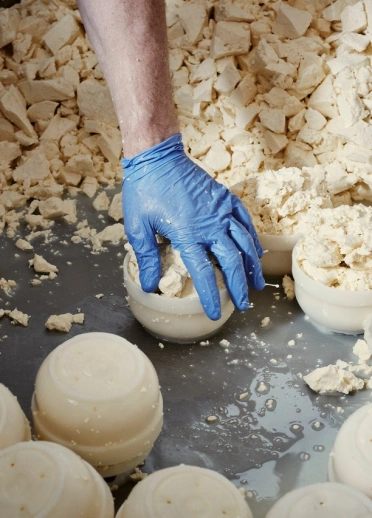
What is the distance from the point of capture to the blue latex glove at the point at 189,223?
192 cm

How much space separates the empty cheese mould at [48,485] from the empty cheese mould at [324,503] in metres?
0.33

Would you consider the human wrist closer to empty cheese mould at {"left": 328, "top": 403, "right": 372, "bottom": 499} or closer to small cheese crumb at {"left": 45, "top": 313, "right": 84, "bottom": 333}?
small cheese crumb at {"left": 45, "top": 313, "right": 84, "bottom": 333}

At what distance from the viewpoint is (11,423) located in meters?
1.37

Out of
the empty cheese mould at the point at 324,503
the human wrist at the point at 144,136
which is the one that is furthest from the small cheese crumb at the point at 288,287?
the empty cheese mould at the point at 324,503

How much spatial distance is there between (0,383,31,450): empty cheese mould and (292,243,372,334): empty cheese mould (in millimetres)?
936

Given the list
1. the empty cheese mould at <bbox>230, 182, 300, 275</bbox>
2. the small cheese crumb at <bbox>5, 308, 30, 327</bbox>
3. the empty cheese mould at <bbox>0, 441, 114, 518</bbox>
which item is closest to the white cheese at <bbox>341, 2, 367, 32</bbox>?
the empty cheese mould at <bbox>230, 182, 300, 275</bbox>

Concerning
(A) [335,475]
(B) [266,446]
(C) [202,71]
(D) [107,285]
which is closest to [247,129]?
(C) [202,71]

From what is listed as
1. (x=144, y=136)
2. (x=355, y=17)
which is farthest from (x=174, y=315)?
(x=355, y=17)

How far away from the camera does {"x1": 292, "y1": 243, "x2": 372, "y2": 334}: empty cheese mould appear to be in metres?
1.93

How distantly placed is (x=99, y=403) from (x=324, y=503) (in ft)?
1.65

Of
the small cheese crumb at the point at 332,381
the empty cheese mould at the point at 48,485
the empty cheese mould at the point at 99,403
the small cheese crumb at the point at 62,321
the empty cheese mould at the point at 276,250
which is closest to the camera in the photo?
the empty cheese mould at the point at 48,485

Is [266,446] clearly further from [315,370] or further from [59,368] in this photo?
[59,368]

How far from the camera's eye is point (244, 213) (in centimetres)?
208

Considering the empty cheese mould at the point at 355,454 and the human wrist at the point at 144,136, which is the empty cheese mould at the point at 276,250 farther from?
the empty cheese mould at the point at 355,454
